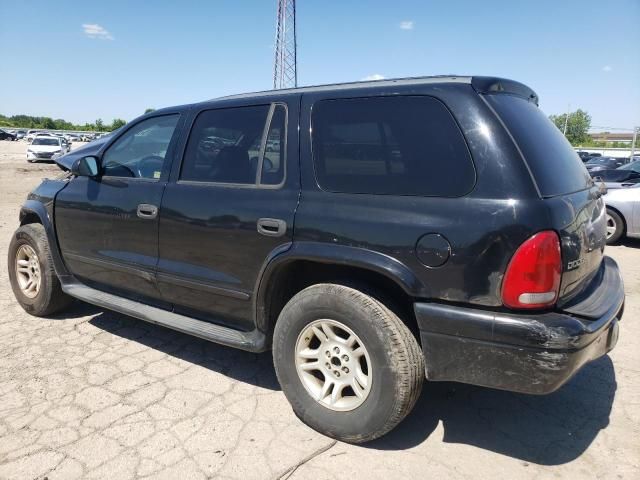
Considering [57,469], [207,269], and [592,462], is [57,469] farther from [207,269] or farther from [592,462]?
[592,462]

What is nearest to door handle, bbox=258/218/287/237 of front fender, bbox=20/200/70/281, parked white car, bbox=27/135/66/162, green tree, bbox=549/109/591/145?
front fender, bbox=20/200/70/281

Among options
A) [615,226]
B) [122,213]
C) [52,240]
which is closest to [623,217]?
[615,226]

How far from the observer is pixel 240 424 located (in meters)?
2.78

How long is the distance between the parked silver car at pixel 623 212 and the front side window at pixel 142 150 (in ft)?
23.4

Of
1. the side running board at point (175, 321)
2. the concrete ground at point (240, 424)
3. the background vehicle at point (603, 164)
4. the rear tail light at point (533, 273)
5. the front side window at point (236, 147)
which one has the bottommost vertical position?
the concrete ground at point (240, 424)

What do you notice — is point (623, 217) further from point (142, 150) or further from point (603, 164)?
point (603, 164)

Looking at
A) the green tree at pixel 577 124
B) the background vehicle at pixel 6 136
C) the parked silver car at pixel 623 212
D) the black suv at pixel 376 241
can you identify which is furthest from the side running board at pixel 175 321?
the green tree at pixel 577 124

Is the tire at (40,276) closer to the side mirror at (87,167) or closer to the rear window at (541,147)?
the side mirror at (87,167)

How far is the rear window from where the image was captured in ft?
7.41

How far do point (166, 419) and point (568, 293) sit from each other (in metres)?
2.26

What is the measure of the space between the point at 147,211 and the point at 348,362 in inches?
69.8

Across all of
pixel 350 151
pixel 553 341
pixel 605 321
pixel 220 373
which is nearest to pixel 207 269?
pixel 220 373

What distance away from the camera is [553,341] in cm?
207

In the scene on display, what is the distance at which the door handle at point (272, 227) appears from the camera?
2.69 m
